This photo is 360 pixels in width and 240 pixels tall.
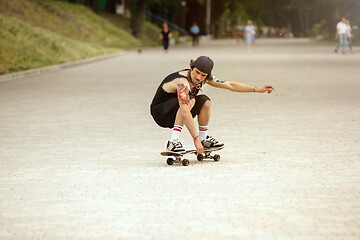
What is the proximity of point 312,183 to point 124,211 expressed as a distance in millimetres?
2104

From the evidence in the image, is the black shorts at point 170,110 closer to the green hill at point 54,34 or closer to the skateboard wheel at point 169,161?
the skateboard wheel at point 169,161

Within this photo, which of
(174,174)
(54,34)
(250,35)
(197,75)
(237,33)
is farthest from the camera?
(237,33)

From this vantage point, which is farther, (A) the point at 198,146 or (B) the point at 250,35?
(B) the point at 250,35

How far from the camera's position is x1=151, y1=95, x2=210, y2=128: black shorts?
8703 millimetres

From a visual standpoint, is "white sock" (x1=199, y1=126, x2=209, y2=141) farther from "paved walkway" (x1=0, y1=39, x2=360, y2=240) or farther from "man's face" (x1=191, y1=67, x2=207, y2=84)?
"man's face" (x1=191, y1=67, x2=207, y2=84)

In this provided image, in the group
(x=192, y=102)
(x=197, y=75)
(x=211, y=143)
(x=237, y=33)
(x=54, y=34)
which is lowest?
(x=237, y=33)

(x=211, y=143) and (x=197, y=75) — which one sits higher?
→ (x=197, y=75)

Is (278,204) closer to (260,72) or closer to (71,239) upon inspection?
(71,239)

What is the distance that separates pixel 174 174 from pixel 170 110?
3.21 ft

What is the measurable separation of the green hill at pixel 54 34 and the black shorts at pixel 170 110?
15.4 metres

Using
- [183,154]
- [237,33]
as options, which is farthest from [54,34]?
[237,33]

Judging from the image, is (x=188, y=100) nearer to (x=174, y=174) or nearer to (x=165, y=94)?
(x=165, y=94)

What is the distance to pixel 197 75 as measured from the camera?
8.30 metres

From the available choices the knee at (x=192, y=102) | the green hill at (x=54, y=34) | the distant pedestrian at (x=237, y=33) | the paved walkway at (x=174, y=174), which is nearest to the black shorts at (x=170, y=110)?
the knee at (x=192, y=102)
